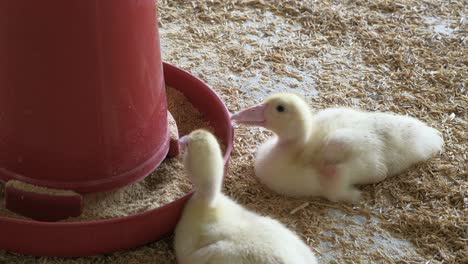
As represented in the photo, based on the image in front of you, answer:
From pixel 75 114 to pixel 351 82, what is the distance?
1282mm

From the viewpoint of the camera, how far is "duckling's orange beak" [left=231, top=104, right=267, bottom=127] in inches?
84.0

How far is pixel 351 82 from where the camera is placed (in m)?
2.74

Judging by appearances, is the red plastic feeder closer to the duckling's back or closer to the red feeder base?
the red feeder base

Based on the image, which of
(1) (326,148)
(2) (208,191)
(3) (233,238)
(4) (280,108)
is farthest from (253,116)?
(3) (233,238)

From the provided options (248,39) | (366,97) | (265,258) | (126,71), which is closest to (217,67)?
(248,39)

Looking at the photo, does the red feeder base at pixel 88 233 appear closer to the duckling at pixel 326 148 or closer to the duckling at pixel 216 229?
the duckling at pixel 216 229

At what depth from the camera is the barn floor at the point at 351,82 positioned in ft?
6.73

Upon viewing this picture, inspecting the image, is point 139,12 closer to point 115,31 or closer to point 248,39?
point 115,31

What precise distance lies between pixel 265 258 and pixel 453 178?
89 centimetres

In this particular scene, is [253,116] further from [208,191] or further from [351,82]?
[351,82]

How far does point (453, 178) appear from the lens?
2281 millimetres

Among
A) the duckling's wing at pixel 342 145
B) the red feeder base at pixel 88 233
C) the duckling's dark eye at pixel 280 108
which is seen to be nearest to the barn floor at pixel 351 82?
the red feeder base at pixel 88 233

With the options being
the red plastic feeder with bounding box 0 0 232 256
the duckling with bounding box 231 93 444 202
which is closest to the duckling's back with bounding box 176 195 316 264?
the red plastic feeder with bounding box 0 0 232 256

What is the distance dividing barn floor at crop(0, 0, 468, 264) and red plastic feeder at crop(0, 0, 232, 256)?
133mm
